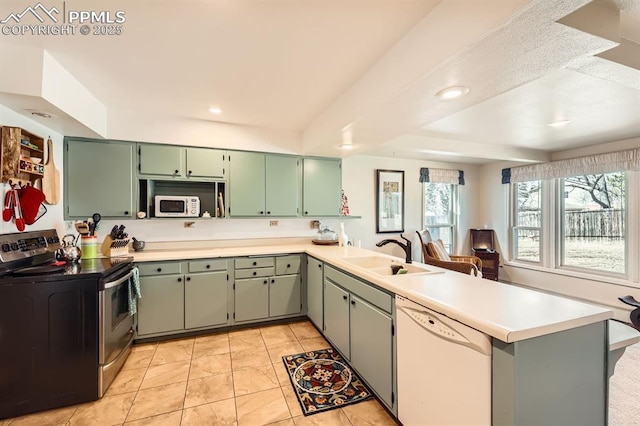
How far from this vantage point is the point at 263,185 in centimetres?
357

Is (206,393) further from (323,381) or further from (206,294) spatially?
(206,294)

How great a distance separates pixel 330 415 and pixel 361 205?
10.4ft

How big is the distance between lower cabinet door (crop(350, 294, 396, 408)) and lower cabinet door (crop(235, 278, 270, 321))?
4.40ft

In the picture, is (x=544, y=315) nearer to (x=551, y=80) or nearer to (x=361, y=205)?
(x=551, y=80)

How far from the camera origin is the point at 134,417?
184 cm

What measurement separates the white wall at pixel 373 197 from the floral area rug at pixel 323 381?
7.40ft

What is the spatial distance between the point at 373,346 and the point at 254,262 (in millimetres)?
1731

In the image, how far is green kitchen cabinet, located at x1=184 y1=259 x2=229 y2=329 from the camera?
2.95 meters

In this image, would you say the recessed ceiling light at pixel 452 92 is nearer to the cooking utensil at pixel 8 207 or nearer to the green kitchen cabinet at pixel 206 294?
the green kitchen cabinet at pixel 206 294

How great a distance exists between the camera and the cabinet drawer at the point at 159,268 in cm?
278

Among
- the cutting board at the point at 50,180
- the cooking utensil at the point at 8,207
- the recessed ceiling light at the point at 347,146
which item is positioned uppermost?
the recessed ceiling light at the point at 347,146

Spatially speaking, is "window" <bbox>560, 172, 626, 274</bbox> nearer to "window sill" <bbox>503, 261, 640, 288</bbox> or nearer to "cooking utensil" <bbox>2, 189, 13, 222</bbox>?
"window sill" <bbox>503, 261, 640, 288</bbox>

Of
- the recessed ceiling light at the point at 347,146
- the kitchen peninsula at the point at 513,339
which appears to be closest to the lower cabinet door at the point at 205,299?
the kitchen peninsula at the point at 513,339

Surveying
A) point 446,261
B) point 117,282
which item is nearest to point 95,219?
point 117,282
